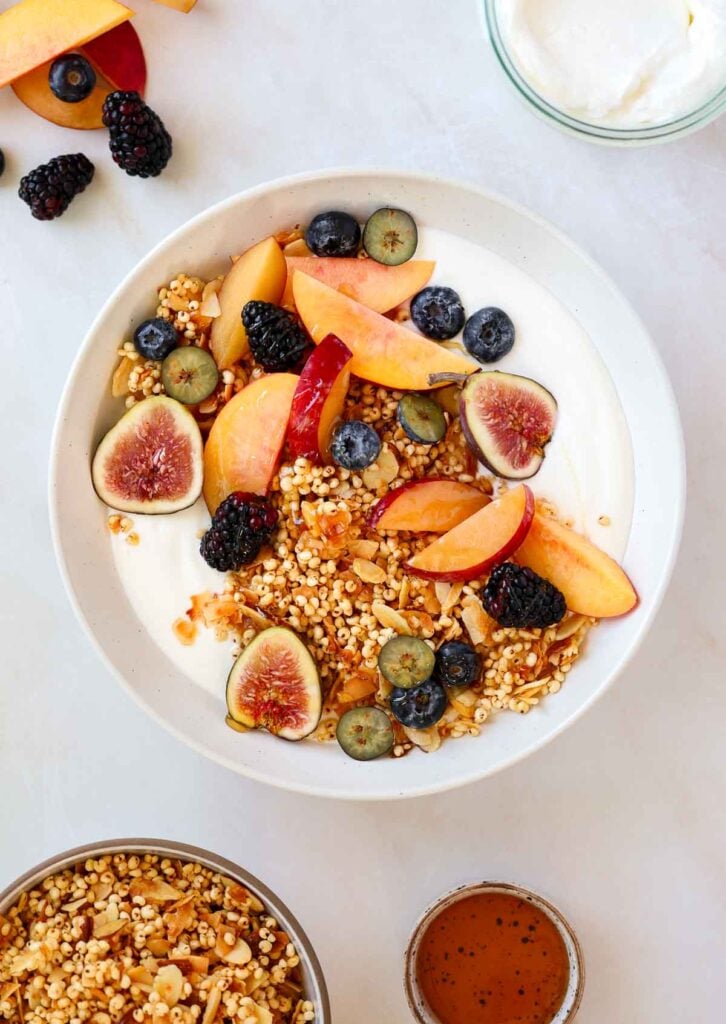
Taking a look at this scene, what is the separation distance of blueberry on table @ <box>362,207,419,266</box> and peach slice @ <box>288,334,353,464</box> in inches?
7.0

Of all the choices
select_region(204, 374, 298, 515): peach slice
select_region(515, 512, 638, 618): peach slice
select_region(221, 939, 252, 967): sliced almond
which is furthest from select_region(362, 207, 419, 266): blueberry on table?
select_region(221, 939, 252, 967): sliced almond

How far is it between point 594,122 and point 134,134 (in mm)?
719

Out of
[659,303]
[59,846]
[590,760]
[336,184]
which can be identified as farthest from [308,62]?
[59,846]

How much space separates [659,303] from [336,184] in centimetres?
58

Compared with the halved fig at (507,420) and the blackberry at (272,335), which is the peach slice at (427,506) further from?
the blackberry at (272,335)

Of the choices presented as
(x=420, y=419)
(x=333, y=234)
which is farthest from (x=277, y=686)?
(x=333, y=234)

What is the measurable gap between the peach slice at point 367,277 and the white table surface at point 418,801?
20 cm

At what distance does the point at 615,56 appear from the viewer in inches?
58.0

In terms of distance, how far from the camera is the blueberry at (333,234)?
1440mm

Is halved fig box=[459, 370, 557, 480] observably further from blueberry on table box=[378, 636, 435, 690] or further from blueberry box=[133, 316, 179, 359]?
blueberry box=[133, 316, 179, 359]

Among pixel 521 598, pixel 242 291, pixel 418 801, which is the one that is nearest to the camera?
pixel 521 598

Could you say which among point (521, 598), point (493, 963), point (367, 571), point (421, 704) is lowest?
point (493, 963)

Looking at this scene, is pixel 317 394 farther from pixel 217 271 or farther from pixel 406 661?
pixel 406 661

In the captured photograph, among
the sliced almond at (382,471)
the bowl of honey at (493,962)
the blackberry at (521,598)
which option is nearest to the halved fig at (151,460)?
the sliced almond at (382,471)
